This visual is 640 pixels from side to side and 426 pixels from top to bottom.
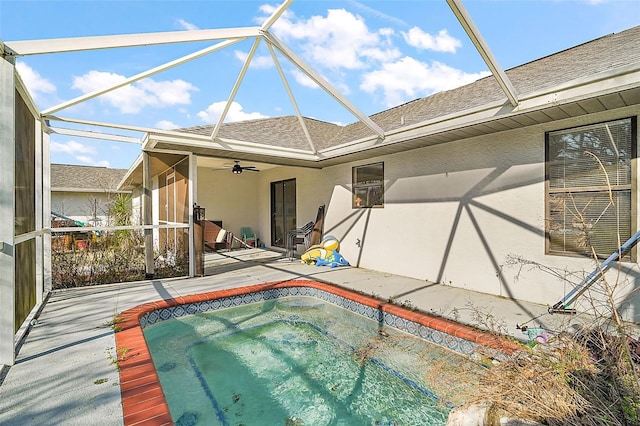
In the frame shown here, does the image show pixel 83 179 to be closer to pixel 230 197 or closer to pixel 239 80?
pixel 230 197

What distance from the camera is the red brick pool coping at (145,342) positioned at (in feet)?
7.00

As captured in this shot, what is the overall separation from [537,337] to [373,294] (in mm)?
2546

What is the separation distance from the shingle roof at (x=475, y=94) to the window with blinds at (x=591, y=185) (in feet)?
2.69

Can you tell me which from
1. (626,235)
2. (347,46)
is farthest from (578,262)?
(347,46)

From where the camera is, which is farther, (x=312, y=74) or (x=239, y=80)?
(x=239, y=80)

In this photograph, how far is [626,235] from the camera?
401 cm

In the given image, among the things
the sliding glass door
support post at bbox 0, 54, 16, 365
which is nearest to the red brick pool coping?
support post at bbox 0, 54, 16, 365

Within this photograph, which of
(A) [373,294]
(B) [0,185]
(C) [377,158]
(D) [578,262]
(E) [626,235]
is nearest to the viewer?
(B) [0,185]

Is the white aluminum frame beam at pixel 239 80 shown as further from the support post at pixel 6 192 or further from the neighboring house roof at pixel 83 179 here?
the neighboring house roof at pixel 83 179

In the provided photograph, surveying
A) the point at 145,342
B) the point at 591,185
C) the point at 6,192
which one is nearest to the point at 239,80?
the point at 6,192

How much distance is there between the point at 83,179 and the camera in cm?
1784

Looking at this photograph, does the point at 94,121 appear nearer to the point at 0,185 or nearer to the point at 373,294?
the point at 0,185

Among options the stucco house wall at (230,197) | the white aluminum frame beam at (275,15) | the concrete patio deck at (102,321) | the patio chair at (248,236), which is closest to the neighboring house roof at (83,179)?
the stucco house wall at (230,197)

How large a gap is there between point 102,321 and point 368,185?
19.6ft
